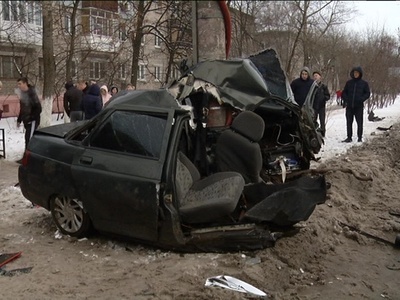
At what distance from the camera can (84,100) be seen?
938 cm

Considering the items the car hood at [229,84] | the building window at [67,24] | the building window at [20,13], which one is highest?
the building window at [20,13]

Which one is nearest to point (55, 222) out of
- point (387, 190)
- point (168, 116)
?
point (168, 116)

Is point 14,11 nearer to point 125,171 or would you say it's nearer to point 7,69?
point 7,69

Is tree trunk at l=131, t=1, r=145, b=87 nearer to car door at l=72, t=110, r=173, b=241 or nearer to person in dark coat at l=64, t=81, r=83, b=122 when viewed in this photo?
person in dark coat at l=64, t=81, r=83, b=122

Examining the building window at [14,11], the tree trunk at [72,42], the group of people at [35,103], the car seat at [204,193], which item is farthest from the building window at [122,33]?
the car seat at [204,193]

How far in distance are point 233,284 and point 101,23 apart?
1469 cm

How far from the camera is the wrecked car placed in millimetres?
4250

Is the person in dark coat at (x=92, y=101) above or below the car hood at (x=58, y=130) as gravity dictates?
above

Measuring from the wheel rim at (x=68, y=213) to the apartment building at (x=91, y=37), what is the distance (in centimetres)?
936

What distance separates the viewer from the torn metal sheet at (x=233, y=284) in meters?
3.64

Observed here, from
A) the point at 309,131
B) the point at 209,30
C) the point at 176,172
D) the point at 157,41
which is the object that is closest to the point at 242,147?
the point at 176,172

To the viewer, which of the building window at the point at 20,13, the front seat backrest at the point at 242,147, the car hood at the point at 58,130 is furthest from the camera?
the building window at the point at 20,13

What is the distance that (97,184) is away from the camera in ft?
14.6

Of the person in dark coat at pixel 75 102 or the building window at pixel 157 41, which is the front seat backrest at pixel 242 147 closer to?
the person in dark coat at pixel 75 102
